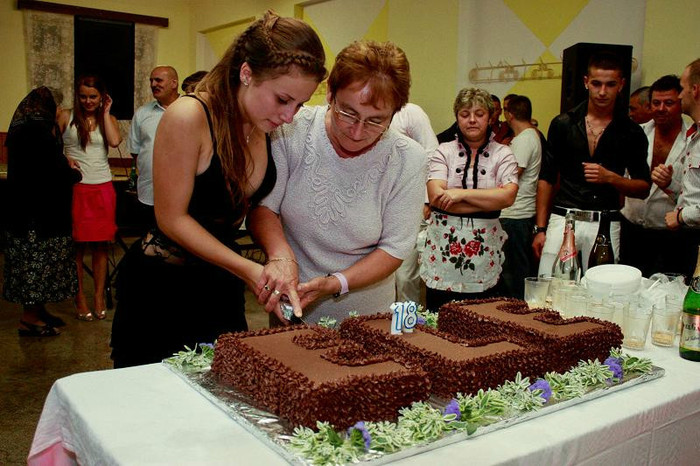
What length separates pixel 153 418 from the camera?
41.7 inches

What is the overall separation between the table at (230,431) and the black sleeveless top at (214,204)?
38 centimetres

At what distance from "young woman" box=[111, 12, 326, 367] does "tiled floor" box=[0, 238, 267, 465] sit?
131cm

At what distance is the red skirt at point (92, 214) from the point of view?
439 centimetres

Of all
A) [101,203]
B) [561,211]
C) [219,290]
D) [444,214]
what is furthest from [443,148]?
[101,203]

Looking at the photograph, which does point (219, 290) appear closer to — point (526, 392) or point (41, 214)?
point (526, 392)

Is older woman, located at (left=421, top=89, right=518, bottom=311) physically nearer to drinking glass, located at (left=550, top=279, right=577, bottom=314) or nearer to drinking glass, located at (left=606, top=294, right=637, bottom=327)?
drinking glass, located at (left=550, top=279, right=577, bottom=314)

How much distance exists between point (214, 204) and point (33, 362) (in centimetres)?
259

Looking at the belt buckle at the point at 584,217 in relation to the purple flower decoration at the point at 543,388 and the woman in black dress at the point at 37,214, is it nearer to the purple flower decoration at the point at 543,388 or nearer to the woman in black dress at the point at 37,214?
the purple flower decoration at the point at 543,388

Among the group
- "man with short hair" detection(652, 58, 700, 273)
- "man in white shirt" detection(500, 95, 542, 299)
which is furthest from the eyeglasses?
"man in white shirt" detection(500, 95, 542, 299)

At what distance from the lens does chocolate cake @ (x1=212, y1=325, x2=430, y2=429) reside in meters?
1.00

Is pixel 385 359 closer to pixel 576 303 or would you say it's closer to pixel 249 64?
pixel 249 64

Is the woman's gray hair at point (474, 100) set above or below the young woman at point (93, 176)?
above

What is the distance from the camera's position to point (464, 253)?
2.95 m

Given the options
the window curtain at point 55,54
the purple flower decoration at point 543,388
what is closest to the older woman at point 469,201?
the purple flower decoration at point 543,388
